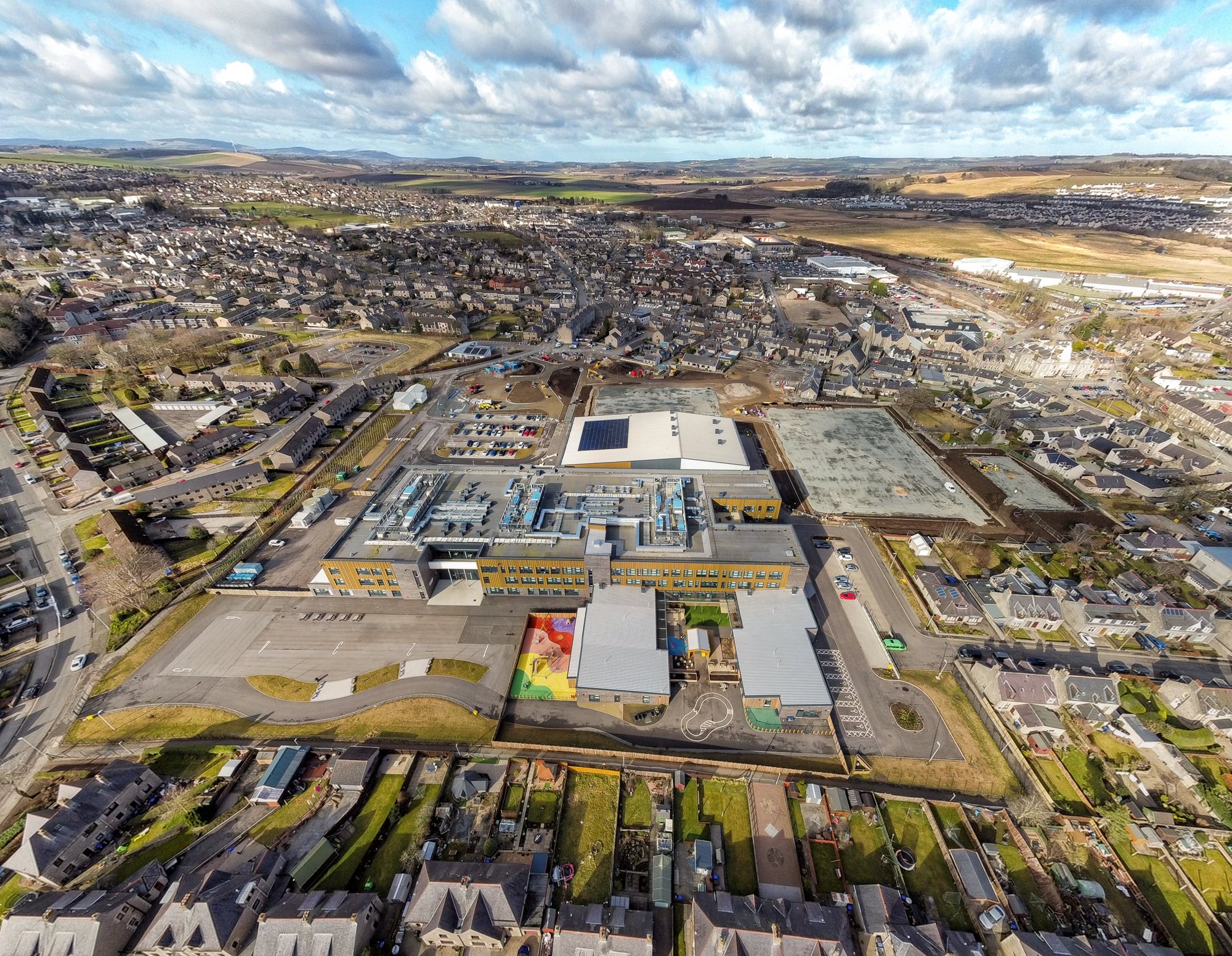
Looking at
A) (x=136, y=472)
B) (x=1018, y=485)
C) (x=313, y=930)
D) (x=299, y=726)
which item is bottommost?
(x=299, y=726)

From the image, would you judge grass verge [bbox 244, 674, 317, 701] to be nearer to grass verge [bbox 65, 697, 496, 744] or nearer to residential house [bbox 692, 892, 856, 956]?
grass verge [bbox 65, 697, 496, 744]

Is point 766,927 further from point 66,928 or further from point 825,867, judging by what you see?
point 66,928

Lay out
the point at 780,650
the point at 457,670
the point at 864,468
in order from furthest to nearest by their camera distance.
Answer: the point at 864,468
the point at 457,670
the point at 780,650

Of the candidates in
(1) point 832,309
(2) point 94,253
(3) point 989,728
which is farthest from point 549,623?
(2) point 94,253

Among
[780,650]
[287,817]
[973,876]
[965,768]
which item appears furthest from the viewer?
[780,650]

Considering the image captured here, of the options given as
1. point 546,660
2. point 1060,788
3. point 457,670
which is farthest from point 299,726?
point 1060,788

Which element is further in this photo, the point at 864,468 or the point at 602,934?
the point at 864,468

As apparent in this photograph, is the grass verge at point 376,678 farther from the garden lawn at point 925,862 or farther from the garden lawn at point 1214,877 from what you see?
the garden lawn at point 1214,877
